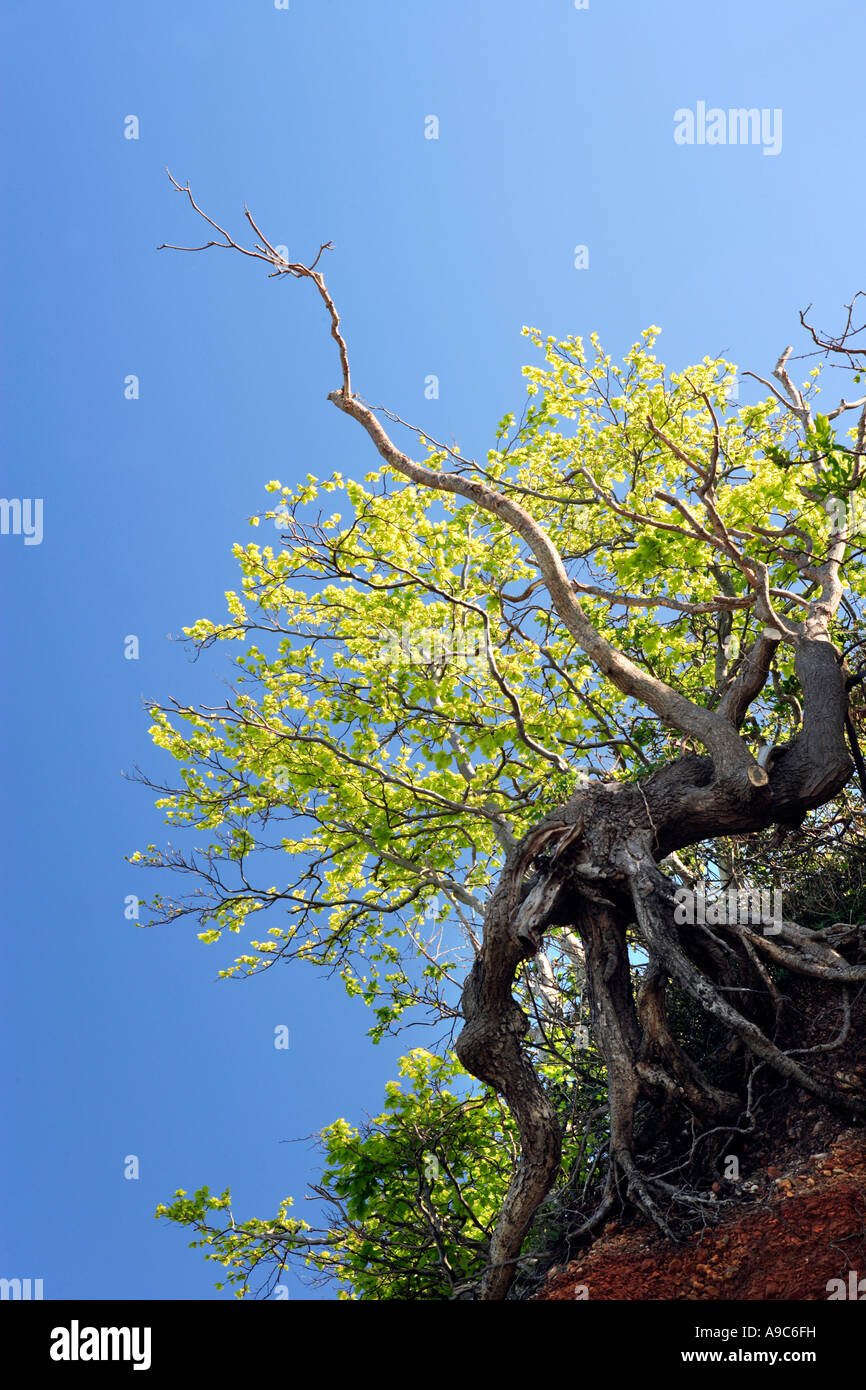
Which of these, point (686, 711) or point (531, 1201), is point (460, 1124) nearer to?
point (531, 1201)

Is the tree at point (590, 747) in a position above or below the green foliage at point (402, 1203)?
above

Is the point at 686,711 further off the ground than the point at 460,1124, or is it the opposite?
the point at 686,711

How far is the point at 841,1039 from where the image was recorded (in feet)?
22.4

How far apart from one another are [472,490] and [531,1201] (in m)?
5.99

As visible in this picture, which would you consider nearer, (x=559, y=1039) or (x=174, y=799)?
(x=559, y=1039)

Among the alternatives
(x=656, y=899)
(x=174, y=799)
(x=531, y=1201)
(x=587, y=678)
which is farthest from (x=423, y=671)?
(x=531, y=1201)

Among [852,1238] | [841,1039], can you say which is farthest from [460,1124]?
[852,1238]

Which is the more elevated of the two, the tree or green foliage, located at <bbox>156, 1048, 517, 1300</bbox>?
the tree
